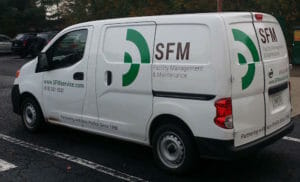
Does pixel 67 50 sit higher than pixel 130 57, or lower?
higher

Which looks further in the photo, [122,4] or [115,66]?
[122,4]

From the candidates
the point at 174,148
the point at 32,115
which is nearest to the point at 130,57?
the point at 174,148

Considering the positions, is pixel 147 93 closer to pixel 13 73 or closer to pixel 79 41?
pixel 79 41

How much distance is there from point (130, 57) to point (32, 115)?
2.49 meters

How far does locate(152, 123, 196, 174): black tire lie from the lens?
4641mm

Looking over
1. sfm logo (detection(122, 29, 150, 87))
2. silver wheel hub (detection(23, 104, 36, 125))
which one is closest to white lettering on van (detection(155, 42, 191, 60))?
sfm logo (detection(122, 29, 150, 87))

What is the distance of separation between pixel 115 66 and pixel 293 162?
2.55 metres

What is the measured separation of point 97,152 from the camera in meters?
5.79

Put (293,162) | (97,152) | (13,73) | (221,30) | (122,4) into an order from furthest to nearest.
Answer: (122,4) → (13,73) → (97,152) → (293,162) → (221,30)

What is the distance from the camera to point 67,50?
6.06m

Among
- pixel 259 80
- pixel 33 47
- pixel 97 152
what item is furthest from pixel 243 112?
pixel 33 47

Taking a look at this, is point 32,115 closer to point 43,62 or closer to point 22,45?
point 43,62

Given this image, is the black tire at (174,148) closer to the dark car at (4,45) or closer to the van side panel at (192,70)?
the van side panel at (192,70)

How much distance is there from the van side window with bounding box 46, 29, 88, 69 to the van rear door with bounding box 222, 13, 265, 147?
7.35ft
